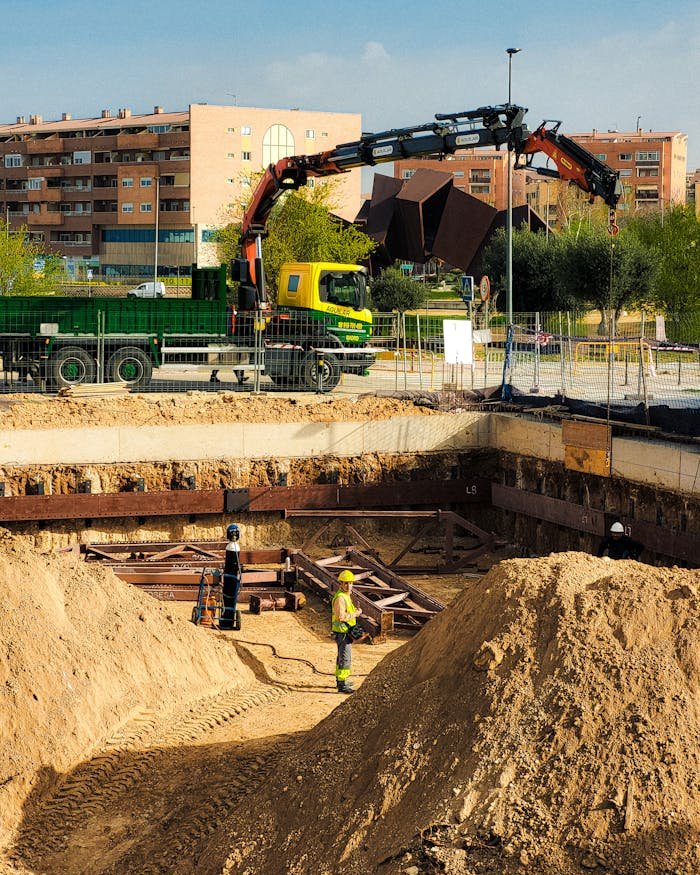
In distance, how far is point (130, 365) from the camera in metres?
24.4

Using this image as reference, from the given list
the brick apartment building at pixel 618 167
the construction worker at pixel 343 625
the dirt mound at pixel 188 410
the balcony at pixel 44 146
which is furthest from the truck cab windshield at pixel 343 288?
the brick apartment building at pixel 618 167

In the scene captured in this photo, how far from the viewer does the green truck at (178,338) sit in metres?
23.9

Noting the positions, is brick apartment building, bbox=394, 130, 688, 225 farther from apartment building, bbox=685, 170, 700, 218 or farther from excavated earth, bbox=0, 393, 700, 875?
excavated earth, bbox=0, 393, 700, 875

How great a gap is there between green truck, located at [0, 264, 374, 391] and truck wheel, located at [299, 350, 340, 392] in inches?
0.9

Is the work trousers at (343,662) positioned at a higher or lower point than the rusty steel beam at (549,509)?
lower

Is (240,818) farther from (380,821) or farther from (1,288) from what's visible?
(1,288)

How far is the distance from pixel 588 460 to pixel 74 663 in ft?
33.6

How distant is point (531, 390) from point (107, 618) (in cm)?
1292

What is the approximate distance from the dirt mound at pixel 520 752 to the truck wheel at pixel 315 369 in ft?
53.4

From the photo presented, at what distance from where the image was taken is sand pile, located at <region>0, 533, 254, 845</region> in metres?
9.96

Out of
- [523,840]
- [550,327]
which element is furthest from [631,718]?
[550,327]

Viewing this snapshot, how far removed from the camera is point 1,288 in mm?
46375

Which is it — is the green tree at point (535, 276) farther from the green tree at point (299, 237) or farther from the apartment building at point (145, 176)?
the apartment building at point (145, 176)

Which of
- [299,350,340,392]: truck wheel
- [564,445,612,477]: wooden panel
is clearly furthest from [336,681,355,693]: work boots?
[299,350,340,392]: truck wheel
